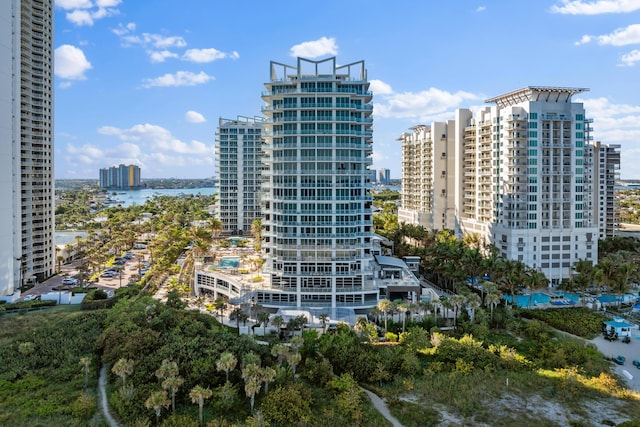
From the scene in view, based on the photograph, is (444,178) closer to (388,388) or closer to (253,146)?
(253,146)

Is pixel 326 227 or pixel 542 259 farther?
pixel 542 259

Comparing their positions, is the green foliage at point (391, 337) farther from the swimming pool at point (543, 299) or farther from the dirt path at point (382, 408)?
the swimming pool at point (543, 299)

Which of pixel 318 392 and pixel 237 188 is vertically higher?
pixel 237 188

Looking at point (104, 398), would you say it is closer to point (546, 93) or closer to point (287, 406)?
point (287, 406)

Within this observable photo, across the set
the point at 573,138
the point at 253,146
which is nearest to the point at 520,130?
the point at 573,138

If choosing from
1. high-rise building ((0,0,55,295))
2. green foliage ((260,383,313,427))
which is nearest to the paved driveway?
green foliage ((260,383,313,427))
